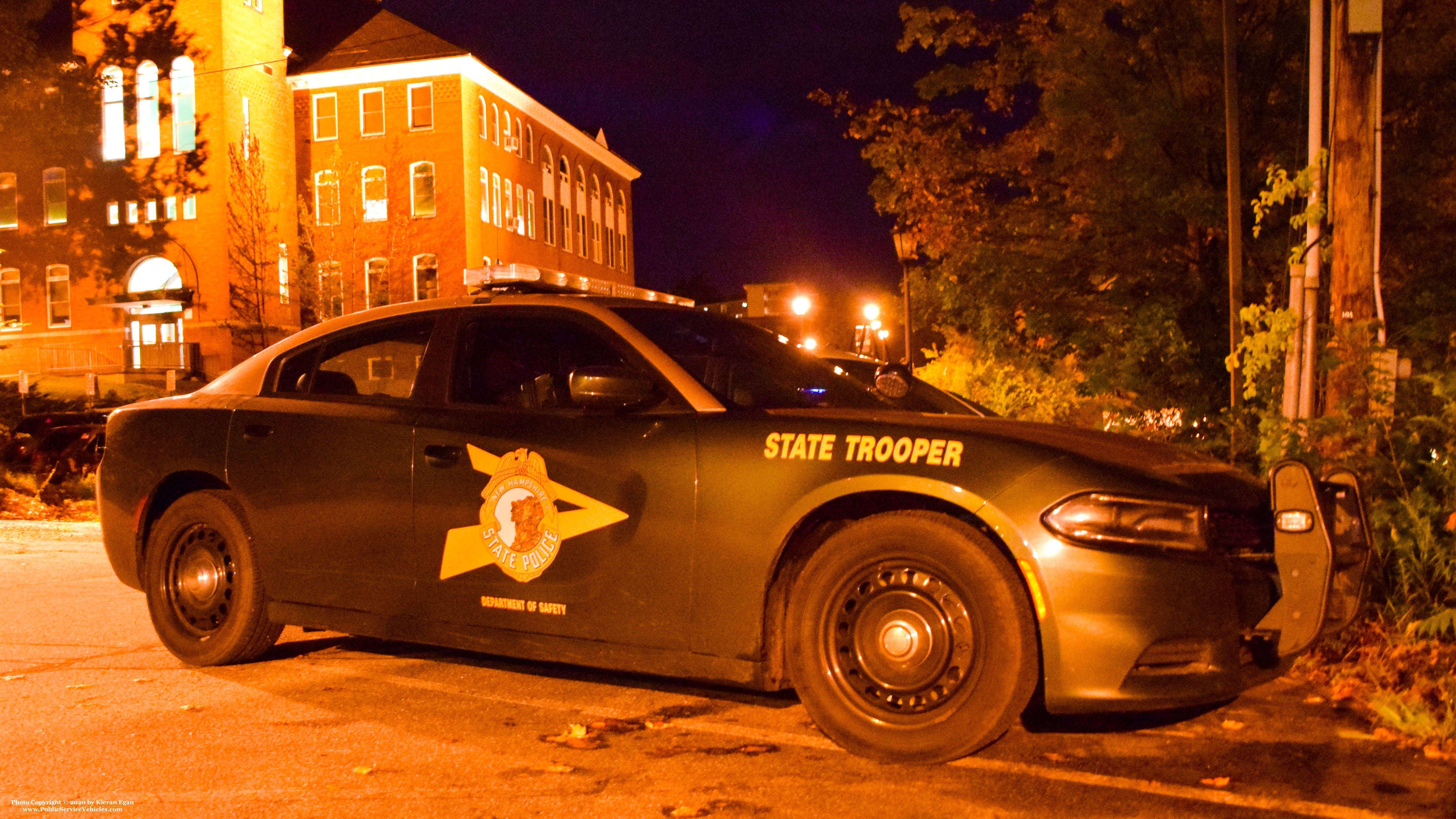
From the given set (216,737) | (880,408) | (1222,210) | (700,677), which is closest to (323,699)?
(216,737)

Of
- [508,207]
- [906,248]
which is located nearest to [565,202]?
[508,207]

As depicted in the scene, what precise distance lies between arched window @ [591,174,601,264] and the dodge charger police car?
58.7 meters

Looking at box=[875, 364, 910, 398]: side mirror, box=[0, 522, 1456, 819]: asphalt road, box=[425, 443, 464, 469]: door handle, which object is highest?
box=[875, 364, 910, 398]: side mirror

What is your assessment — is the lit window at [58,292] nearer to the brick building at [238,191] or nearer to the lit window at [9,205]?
the brick building at [238,191]

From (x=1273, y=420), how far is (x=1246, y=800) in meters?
3.69

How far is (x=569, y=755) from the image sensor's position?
4414mm

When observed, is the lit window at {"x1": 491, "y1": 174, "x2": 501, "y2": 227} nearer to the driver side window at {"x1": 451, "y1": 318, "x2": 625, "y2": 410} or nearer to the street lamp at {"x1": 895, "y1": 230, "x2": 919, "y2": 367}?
the street lamp at {"x1": 895, "y1": 230, "x2": 919, "y2": 367}

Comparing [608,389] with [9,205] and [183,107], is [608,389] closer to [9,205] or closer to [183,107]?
[183,107]

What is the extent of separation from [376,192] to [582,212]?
14767 millimetres

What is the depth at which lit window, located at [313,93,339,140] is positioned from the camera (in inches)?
1923

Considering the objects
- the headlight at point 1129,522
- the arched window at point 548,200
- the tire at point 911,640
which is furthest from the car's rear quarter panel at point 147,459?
the arched window at point 548,200

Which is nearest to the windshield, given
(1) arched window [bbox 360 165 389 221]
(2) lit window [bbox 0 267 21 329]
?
(1) arched window [bbox 360 165 389 221]

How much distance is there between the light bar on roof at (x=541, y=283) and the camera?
5.64 metres

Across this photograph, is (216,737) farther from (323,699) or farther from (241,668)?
(241,668)
